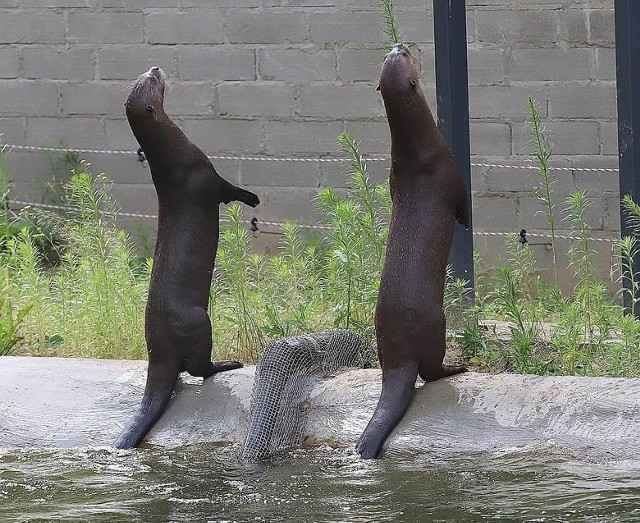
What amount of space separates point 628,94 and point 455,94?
741mm

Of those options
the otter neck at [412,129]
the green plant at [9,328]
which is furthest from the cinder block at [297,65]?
the otter neck at [412,129]

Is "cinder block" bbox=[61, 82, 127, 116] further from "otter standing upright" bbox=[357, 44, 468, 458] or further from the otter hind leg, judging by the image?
the otter hind leg

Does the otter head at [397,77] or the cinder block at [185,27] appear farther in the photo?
the cinder block at [185,27]

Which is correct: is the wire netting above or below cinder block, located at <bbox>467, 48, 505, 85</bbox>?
below

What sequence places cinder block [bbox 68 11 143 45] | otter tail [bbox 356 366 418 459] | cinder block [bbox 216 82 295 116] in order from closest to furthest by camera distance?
otter tail [bbox 356 366 418 459] → cinder block [bbox 216 82 295 116] → cinder block [bbox 68 11 143 45]

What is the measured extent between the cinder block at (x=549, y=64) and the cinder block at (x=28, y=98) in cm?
303

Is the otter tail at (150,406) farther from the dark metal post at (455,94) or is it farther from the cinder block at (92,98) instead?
the cinder block at (92,98)

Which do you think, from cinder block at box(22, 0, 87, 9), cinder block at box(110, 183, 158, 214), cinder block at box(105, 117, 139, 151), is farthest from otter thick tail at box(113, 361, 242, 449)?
cinder block at box(22, 0, 87, 9)

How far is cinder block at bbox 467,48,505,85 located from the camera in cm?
717

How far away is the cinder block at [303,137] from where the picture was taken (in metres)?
7.58

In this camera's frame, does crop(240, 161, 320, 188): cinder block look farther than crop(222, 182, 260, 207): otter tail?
Yes

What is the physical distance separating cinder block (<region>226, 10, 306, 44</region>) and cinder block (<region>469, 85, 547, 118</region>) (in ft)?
3.80

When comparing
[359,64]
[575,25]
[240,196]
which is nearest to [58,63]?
[359,64]

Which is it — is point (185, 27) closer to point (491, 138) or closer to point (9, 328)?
point (491, 138)
